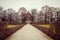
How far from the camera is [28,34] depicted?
12.5ft

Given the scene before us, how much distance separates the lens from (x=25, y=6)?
3.97 m

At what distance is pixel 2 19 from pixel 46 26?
1191 millimetres

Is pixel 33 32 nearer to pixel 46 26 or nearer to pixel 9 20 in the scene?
pixel 46 26

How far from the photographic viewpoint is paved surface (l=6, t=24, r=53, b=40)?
3.77 m

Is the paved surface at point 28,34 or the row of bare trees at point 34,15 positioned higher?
the row of bare trees at point 34,15

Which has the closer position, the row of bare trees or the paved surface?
the paved surface

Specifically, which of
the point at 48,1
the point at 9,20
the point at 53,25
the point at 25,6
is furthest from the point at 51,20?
the point at 9,20

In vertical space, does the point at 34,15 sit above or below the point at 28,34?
above

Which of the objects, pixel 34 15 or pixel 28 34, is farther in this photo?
pixel 34 15

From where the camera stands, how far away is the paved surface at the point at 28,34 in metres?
3.77

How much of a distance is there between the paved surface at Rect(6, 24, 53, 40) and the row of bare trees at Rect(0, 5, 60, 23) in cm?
23

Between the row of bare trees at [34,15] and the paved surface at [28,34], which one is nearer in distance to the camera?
the paved surface at [28,34]

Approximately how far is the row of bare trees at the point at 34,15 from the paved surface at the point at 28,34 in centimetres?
23

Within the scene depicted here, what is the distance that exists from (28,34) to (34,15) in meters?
0.55
